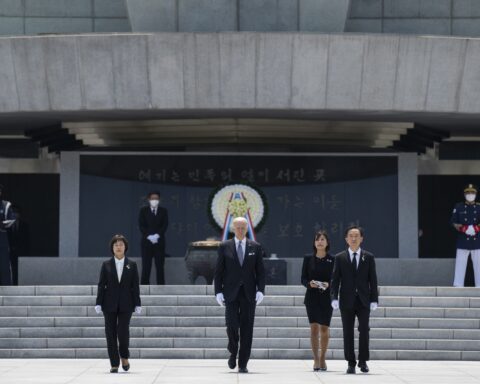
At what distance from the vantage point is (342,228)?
29516 mm

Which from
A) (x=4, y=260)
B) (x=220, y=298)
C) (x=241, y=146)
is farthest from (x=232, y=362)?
(x=241, y=146)

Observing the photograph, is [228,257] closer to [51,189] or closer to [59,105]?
[59,105]

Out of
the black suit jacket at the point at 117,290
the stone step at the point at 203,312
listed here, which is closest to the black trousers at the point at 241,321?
the black suit jacket at the point at 117,290

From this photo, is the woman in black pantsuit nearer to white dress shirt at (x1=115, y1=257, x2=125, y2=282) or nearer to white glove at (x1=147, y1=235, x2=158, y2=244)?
white dress shirt at (x1=115, y1=257, x2=125, y2=282)

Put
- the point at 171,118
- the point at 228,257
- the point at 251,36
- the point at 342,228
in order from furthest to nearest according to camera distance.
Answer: the point at 342,228, the point at 171,118, the point at 251,36, the point at 228,257

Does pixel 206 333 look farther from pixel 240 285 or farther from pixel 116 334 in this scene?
pixel 240 285

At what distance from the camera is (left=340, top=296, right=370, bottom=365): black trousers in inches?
621

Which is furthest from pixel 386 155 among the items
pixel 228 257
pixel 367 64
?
pixel 228 257

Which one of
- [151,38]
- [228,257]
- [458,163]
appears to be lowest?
[228,257]

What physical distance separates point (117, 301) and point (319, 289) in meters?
2.48

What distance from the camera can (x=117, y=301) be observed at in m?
16.0

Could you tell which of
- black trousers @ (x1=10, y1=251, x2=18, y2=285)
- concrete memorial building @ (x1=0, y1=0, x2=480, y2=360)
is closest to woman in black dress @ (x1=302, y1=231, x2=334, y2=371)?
concrete memorial building @ (x1=0, y1=0, x2=480, y2=360)

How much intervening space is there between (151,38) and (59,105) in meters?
2.33

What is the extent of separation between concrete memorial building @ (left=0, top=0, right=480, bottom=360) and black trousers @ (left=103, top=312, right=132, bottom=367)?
3.09 meters
